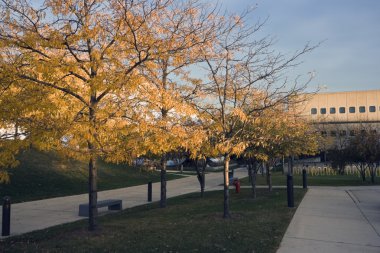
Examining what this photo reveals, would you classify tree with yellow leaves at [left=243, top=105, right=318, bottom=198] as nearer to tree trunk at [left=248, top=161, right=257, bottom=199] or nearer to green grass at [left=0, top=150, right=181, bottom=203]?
tree trunk at [left=248, top=161, right=257, bottom=199]

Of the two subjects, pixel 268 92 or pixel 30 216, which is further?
pixel 30 216

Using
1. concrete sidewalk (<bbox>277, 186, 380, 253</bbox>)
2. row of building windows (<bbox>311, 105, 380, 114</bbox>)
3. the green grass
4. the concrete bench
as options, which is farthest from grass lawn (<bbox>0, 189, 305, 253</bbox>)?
row of building windows (<bbox>311, 105, 380, 114</bbox>)

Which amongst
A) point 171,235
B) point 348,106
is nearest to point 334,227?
point 171,235

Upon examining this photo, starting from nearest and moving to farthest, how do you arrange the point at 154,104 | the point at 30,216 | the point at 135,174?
the point at 154,104 < the point at 30,216 < the point at 135,174

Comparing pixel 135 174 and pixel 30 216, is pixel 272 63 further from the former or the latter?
pixel 135 174

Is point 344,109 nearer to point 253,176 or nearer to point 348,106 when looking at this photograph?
point 348,106

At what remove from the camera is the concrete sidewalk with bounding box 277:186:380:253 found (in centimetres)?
751

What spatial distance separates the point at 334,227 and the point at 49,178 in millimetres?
16606

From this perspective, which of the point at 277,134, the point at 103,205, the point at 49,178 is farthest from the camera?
the point at 49,178

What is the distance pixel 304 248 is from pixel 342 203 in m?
7.55

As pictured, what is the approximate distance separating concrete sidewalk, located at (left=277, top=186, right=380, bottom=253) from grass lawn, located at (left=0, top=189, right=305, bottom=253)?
0.35 meters

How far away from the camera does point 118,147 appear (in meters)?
8.27

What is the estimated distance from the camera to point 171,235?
8.51 meters

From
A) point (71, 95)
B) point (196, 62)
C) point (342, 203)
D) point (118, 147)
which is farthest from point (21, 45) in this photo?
point (342, 203)
